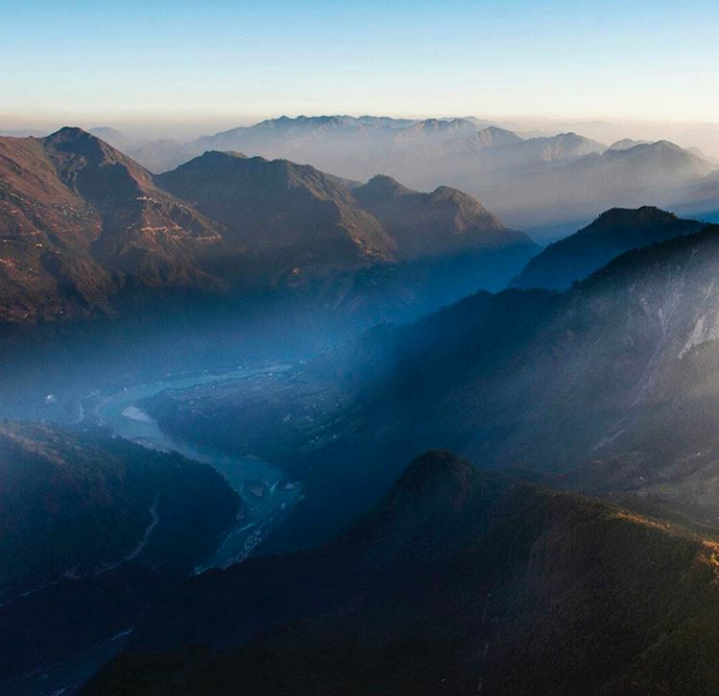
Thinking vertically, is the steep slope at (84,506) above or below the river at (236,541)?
above

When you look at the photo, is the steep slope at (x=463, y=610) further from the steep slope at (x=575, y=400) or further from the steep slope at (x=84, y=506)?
the steep slope at (x=84, y=506)

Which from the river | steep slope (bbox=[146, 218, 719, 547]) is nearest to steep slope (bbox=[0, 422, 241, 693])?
the river

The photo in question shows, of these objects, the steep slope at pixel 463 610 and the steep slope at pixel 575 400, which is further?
the steep slope at pixel 575 400

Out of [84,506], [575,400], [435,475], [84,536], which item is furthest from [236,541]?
[575,400]

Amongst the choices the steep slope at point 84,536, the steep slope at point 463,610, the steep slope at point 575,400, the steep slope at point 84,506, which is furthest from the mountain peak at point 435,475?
the steep slope at point 84,506

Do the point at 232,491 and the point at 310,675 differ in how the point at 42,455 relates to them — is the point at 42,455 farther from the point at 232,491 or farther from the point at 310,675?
the point at 310,675

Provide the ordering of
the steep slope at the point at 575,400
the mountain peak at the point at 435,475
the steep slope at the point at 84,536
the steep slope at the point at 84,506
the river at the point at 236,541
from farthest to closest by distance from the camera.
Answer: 1. the steep slope at the point at 84,506
2. the steep slope at the point at 84,536
3. the river at the point at 236,541
4. the mountain peak at the point at 435,475
5. the steep slope at the point at 575,400

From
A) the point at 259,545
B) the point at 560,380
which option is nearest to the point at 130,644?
the point at 259,545

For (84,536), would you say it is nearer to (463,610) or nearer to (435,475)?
(435,475)

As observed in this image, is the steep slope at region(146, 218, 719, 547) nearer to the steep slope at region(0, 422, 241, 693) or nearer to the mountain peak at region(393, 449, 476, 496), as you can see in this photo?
the mountain peak at region(393, 449, 476, 496)
